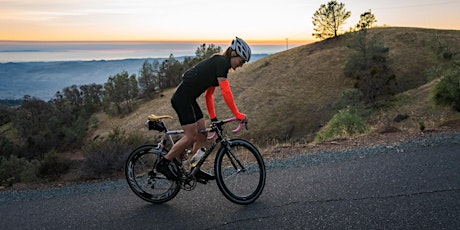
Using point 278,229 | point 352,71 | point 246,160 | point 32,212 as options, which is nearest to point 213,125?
point 246,160

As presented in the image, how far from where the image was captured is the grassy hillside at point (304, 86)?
40.6m

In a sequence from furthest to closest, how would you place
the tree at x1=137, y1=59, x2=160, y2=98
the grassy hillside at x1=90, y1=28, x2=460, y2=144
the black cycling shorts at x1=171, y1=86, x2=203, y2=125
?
the tree at x1=137, y1=59, x2=160, y2=98
the grassy hillside at x1=90, y1=28, x2=460, y2=144
the black cycling shorts at x1=171, y1=86, x2=203, y2=125

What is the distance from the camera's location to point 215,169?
5.09m

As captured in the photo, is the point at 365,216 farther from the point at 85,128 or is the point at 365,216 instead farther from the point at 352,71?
the point at 85,128

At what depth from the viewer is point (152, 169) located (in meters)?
5.59

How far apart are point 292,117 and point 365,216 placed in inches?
1576

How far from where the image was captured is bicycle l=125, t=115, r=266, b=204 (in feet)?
17.1

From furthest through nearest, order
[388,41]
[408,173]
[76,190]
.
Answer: [388,41], [76,190], [408,173]

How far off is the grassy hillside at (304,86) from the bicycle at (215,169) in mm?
26746

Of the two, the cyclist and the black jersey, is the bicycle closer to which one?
the cyclist

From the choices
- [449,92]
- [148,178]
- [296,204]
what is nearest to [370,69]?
[449,92]

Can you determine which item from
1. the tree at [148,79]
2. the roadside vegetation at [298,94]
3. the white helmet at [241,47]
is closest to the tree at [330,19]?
the roadside vegetation at [298,94]

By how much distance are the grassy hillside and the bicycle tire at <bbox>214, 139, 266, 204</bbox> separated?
26.7 m

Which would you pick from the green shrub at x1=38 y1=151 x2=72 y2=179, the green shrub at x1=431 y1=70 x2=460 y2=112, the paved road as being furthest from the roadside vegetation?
the paved road
